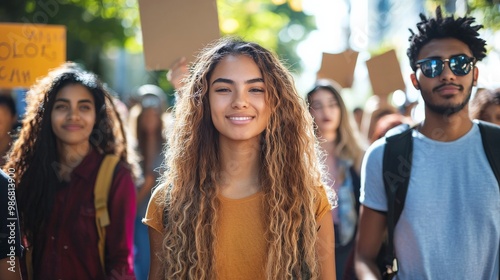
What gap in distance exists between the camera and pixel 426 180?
368 centimetres

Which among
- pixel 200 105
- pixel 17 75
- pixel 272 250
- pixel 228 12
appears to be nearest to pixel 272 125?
pixel 200 105

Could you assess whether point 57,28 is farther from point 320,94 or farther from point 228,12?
point 228,12

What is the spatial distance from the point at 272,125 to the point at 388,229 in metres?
0.87

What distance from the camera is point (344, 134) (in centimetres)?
650

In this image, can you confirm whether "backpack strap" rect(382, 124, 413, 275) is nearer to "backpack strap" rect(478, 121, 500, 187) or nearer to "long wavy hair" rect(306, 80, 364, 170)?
"backpack strap" rect(478, 121, 500, 187)

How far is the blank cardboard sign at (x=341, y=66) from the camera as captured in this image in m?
6.27

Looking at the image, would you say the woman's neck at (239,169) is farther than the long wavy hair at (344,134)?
No

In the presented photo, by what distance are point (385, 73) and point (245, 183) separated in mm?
2678

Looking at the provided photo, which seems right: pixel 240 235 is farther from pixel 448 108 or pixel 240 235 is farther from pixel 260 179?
pixel 448 108

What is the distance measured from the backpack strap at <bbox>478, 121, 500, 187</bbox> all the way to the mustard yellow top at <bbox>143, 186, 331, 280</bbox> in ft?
3.09

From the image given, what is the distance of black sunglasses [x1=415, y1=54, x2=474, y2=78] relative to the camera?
149 inches

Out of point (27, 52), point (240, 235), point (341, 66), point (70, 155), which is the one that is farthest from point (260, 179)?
point (341, 66)

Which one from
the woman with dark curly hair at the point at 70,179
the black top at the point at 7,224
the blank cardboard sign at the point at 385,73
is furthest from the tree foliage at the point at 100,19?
the black top at the point at 7,224

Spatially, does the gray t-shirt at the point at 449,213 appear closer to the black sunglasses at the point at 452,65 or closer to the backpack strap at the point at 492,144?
the backpack strap at the point at 492,144
